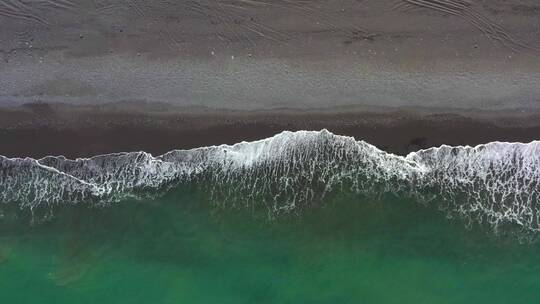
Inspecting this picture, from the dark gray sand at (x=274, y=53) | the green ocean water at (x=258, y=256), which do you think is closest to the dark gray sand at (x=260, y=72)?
the dark gray sand at (x=274, y=53)

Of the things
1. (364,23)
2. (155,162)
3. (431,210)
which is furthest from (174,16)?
(431,210)

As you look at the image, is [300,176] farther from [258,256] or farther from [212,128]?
[212,128]

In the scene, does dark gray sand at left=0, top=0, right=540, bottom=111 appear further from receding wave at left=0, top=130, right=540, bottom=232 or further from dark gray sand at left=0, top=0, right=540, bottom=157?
receding wave at left=0, top=130, right=540, bottom=232

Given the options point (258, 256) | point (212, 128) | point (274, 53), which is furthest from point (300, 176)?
point (274, 53)

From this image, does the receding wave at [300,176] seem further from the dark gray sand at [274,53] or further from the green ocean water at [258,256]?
the dark gray sand at [274,53]

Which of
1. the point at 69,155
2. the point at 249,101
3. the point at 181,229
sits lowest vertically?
the point at 181,229

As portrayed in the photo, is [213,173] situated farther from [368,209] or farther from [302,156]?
[368,209]
